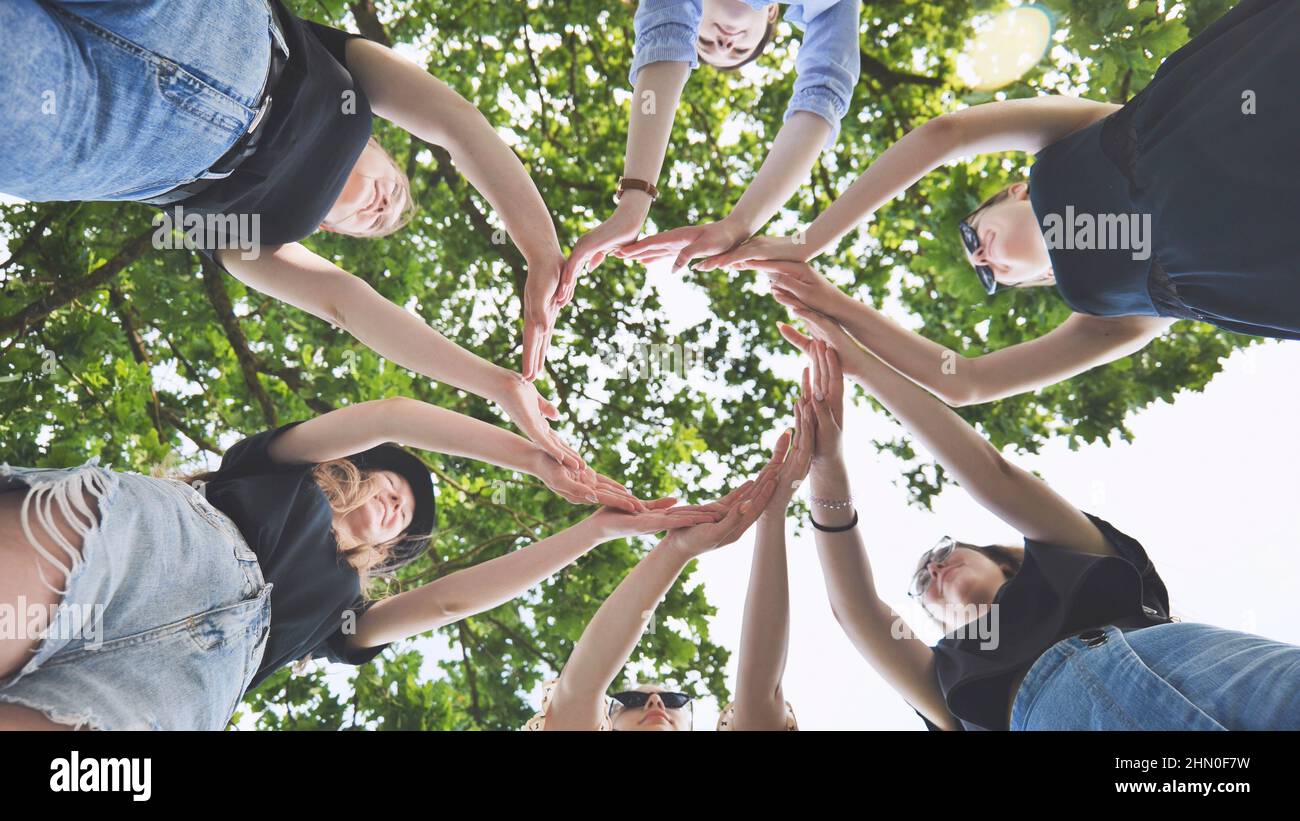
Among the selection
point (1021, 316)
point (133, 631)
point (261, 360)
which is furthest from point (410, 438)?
point (1021, 316)

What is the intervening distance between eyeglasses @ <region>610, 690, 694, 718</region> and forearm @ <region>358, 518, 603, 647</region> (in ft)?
3.24

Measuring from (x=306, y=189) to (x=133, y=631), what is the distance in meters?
1.68

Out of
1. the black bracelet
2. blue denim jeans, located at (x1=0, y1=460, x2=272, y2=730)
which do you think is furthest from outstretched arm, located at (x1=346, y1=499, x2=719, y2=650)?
blue denim jeans, located at (x1=0, y1=460, x2=272, y2=730)

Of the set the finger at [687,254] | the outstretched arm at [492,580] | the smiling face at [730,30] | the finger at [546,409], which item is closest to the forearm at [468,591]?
the outstretched arm at [492,580]

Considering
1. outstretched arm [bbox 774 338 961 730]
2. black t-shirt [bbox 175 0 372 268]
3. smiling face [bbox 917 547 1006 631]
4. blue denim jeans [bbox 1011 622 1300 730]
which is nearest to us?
blue denim jeans [bbox 1011 622 1300 730]

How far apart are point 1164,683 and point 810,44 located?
10.7 ft

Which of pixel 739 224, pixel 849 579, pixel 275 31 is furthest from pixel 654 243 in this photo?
pixel 849 579

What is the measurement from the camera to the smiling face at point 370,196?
3273 millimetres

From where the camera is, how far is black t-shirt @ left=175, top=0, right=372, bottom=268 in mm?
2484

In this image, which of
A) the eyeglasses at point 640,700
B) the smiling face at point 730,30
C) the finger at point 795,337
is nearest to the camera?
the smiling face at point 730,30

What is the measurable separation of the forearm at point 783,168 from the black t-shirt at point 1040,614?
2020 mm

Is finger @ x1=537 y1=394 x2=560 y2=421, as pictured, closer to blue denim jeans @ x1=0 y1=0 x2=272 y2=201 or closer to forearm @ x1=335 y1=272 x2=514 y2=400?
forearm @ x1=335 y1=272 x2=514 y2=400

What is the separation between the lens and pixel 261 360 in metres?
6.36

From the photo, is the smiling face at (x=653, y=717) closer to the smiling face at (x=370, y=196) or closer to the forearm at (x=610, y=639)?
the forearm at (x=610, y=639)
